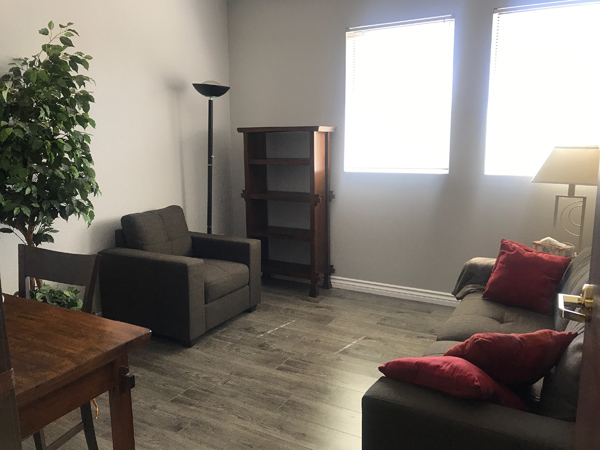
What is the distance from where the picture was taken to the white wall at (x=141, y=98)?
3.06 m

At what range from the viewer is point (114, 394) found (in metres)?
1.46

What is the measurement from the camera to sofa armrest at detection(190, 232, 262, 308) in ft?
12.2

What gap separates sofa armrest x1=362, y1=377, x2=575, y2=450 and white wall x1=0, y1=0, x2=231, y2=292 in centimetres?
252

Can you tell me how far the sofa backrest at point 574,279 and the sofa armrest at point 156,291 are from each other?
2102 millimetres

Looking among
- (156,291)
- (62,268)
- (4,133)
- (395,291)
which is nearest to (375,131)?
(395,291)

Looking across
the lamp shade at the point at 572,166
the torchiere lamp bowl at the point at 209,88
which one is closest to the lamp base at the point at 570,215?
the lamp shade at the point at 572,166

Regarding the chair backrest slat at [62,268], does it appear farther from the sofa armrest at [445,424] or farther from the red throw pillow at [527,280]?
the red throw pillow at [527,280]

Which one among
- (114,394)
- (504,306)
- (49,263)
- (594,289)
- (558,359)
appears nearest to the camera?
(594,289)

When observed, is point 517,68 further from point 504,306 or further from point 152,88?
point 152,88

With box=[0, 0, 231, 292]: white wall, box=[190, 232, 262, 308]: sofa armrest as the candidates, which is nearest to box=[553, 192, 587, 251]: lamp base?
box=[190, 232, 262, 308]: sofa armrest

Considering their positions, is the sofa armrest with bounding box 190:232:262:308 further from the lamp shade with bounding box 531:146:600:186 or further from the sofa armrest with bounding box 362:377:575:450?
the sofa armrest with bounding box 362:377:575:450

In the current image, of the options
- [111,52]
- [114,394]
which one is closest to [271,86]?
[111,52]

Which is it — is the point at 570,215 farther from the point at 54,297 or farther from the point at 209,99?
the point at 54,297

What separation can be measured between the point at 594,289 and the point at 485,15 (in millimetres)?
3045
